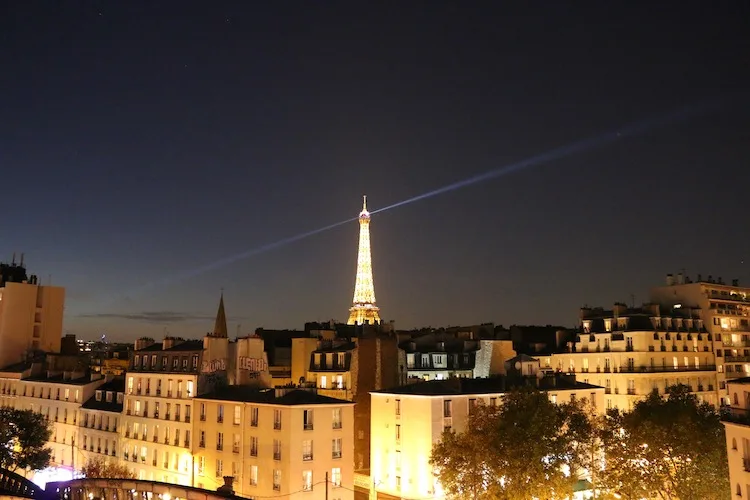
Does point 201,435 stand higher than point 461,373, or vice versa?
point 461,373

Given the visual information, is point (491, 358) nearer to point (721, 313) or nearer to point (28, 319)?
point (721, 313)

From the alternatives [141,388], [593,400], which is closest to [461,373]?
[593,400]

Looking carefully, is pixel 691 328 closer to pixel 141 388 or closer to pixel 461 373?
pixel 461 373

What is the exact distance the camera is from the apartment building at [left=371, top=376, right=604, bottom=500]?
183 ft

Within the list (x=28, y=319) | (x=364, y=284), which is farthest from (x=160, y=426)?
(x=364, y=284)

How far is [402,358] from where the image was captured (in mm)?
73750

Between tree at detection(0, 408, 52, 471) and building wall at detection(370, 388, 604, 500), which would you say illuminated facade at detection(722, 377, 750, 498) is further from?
tree at detection(0, 408, 52, 471)

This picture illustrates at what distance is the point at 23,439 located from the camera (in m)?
58.7

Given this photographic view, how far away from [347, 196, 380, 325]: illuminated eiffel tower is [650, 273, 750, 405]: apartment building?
215ft

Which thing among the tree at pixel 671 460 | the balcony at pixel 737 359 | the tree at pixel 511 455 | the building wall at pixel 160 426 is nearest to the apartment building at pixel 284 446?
the building wall at pixel 160 426

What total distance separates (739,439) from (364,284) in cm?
11531

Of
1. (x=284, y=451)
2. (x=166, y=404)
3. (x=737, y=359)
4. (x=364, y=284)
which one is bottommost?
(x=284, y=451)

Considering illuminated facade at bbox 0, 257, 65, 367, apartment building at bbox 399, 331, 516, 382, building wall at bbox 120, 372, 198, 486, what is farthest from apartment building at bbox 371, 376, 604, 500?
illuminated facade at bbox 0, 257, 65, 367

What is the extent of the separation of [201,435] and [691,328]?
5834 cm
